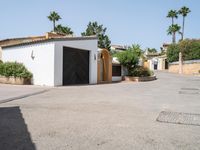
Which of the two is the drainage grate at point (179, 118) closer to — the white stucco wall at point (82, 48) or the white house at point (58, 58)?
the white stucco wall at point (82, 48)

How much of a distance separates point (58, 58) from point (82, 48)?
3067mm

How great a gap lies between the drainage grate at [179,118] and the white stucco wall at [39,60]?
35.7 ft

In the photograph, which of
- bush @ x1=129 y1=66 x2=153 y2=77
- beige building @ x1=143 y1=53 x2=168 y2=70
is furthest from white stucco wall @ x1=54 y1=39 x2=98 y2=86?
beige building @ x1=143 y1=53 x2=168 y2=70

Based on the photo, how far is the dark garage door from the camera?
Answer: 18734mm

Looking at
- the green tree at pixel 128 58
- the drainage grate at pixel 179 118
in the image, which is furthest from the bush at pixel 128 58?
the drainage grate at pixel 179 118

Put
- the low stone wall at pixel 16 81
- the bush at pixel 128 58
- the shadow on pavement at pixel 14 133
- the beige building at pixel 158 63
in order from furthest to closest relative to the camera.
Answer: the beige building at pixel 158 63
the bush at pixel 128 58
the low stone wall at pixel 16 81
the shadow on pavement at pixel 14 133

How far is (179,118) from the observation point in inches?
295

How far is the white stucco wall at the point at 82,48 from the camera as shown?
1770 cm

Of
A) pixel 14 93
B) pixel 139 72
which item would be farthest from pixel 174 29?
pixel 14 93

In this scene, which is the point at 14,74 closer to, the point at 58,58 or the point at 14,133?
the point at 58,58

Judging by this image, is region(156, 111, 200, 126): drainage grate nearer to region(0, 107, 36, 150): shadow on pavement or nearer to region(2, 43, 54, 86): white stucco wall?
region(0, 107, 36, 150): shadow on pavement

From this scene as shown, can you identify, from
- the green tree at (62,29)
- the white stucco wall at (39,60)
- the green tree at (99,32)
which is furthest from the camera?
the green tree at (62,29)

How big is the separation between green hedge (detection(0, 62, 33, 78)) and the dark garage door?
265cm

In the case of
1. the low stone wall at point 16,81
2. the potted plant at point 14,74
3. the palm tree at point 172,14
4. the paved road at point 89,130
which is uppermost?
the palm tree at point 172,14
